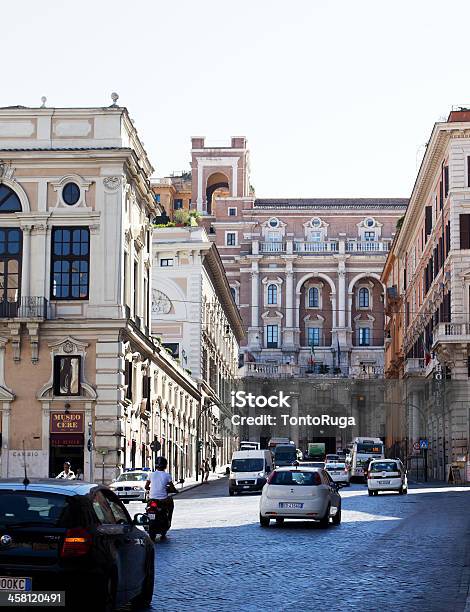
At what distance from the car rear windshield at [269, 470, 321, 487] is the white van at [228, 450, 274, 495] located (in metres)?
23.6

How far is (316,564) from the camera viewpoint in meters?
18.5

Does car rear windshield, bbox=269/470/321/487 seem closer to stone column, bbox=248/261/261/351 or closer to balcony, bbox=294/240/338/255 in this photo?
stone column, bbox=248/261/261/351

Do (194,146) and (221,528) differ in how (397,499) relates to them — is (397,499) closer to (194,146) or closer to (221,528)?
(221,528)

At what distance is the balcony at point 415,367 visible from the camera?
255 ft

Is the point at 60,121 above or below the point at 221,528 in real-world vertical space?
above

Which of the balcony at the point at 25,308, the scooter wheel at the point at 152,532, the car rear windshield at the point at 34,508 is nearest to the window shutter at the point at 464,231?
the balcony at the point at 25,308

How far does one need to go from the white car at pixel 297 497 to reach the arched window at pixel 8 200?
29.0 m

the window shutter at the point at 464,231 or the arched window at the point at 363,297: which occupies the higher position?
the arched window at the point at 363,297

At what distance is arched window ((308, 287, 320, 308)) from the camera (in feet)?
470

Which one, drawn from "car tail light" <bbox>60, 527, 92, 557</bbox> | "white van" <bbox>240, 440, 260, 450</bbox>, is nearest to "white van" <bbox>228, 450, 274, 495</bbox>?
"white van" <bbox>240, 440, 260, 450</bbox>

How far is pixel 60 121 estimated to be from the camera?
179 ft

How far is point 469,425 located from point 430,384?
27.4 feet

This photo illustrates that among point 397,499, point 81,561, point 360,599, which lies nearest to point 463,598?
point 360,599

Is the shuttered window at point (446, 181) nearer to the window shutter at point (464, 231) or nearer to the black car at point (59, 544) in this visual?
the window shutter at point (464, 231)
